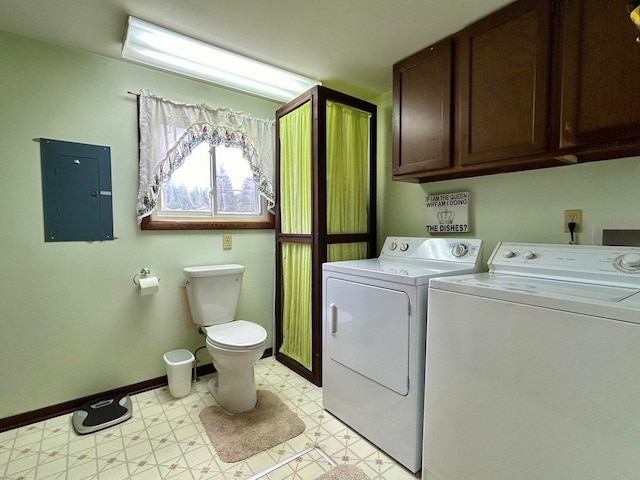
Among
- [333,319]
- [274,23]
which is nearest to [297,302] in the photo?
[333,319]

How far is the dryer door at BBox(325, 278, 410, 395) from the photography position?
1.48 metres

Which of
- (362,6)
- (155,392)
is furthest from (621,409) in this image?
(155,392)

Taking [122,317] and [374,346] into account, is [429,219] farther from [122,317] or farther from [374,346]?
[122,317]

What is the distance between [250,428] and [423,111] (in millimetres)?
2142

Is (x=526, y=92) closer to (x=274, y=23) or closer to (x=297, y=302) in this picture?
(x=274, y=23)

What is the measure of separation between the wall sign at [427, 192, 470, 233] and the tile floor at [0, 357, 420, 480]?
4.56 ft

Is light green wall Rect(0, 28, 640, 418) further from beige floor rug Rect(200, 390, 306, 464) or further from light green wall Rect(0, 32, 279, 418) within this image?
beige floor rug Rect(200, 390, 306, 464)

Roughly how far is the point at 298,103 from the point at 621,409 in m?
2.31

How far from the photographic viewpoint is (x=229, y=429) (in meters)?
1.79

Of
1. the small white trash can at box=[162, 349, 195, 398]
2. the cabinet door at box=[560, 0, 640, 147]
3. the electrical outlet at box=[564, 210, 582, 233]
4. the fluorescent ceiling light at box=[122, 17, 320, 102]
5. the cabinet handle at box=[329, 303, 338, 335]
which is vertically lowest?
the small white trash can at box=[162, 349, 195, 398]

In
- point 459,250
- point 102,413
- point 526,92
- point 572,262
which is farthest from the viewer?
point 102,413

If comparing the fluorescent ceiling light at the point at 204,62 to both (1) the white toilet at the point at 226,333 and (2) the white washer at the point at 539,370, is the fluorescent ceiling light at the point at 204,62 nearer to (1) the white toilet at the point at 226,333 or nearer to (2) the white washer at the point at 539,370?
(1) the white toilet at the point at 226,333

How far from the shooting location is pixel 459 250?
1.79m

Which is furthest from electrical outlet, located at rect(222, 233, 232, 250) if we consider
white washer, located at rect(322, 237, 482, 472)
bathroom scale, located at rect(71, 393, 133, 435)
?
bathroom scale, located at rect(71, 393, 133, 435)
